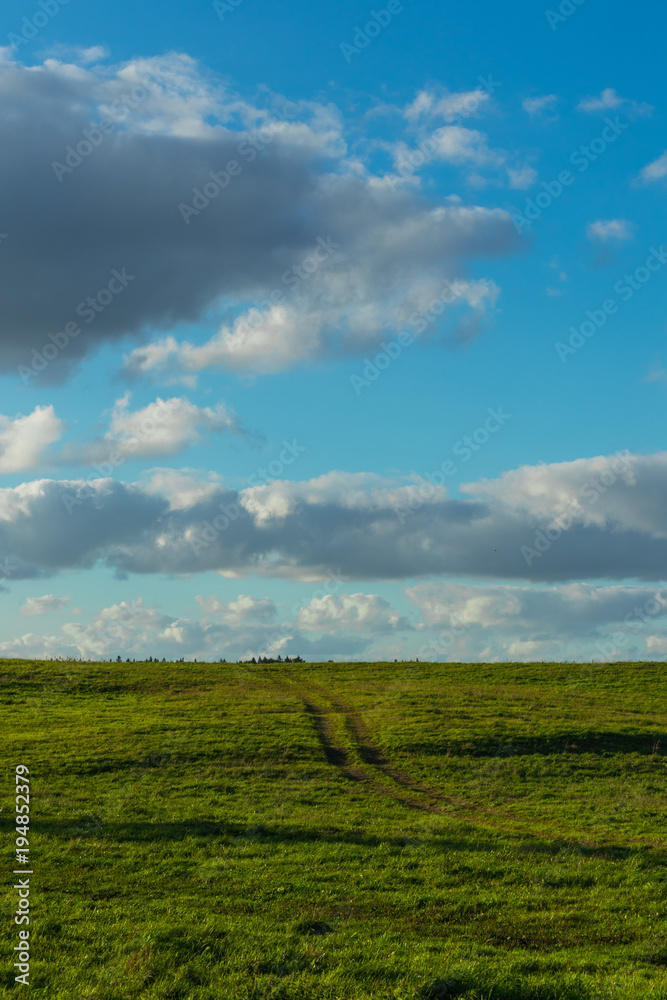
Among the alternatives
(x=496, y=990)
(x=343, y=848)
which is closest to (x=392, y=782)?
(x=343, y=848)

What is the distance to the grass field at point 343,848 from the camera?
1442cm

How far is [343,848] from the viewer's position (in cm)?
2445

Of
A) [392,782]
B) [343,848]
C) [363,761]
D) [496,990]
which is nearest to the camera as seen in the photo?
[496,990]

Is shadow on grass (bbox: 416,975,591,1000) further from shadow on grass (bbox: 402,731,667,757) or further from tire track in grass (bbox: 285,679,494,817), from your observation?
shadow on grass (bbox: 402,731,667,757)

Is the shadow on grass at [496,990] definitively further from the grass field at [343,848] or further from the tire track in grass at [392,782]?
the tire track in grass at [392,782]

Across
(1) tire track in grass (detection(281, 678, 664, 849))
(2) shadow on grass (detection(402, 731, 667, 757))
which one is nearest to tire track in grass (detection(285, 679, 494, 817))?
(1) tire track in grass (detection(281, 678, 664, 849))

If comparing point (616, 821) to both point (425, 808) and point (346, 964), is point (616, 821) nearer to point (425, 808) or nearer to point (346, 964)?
point (425, 808)

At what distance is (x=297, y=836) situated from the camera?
2606cm

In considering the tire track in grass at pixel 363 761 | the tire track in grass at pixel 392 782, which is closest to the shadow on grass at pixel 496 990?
the tire track in grass at pixel 392 782

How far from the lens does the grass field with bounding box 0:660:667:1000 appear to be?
14422 millimetres

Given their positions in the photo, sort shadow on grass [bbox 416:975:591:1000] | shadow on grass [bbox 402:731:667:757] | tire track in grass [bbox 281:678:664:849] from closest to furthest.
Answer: shadow on grass [bbox 416:975:591:1000] < tire track in grass [bbox 281:678:664:849] < shadow on grass [bbox 402:731:667:757]

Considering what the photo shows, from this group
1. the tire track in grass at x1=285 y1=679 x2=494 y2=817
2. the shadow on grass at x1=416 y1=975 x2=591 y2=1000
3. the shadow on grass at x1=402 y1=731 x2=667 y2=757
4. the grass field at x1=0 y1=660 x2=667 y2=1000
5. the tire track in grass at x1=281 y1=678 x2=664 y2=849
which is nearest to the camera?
the shadow on grass at x1=416 y1=975 x2=591 y2=1000

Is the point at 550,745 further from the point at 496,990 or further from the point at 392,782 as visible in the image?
the point at 496,990

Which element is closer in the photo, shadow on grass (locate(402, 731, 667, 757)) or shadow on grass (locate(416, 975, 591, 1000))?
shadow on grass (locate(416, 975, 591, 1000))
